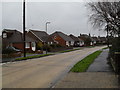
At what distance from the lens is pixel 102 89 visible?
692 centimetres

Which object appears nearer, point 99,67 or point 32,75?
point 32,75

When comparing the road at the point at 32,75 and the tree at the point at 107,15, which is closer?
the road at the point at 32,75

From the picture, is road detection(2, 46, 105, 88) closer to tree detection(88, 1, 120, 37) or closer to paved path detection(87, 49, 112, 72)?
paved path detection(87, 49, 112, 72)

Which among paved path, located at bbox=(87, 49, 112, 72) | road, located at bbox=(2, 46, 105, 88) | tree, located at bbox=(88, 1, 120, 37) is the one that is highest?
tree, located at bbox=(88, 1, 120, 37)

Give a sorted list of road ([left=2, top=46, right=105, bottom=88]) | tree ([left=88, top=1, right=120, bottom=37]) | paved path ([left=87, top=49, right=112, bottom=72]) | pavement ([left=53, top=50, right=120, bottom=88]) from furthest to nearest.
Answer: tree ([left=88, top=1, right=120, bottom=37]), paved path ([left=87, top=49, right=112, bottom=72]), road ([left=2, top=46, right=105, bottom=88]), pavement ([left=53, top=50, right=120, bottom=88])

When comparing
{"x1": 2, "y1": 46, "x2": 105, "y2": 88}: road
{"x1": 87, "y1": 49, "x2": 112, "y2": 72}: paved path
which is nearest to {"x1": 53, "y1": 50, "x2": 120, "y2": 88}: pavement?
{"x1": 2, "y1": 46, "x2": 105, "y2": 88}: road

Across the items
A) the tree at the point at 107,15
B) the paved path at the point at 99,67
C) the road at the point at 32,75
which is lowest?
the road at the point at 32,75

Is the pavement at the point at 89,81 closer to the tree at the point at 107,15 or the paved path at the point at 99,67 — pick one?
the paved path at the point at 99,67

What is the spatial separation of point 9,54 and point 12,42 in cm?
1752

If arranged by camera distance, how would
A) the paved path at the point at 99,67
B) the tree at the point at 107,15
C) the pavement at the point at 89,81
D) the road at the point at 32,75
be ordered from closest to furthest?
the pavement at the point at 89,81
the road at the point at 32,75
the paved path at the point at 99,67
the tree at the point at 107,15

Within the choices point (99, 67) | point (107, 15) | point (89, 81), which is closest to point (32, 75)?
point (89, 81)

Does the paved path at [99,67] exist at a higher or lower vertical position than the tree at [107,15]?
lower

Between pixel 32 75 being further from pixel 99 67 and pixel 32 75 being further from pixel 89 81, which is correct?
pixel 99 67

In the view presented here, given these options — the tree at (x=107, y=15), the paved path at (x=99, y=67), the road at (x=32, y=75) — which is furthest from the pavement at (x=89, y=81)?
the tree at (x=107, y=15)
